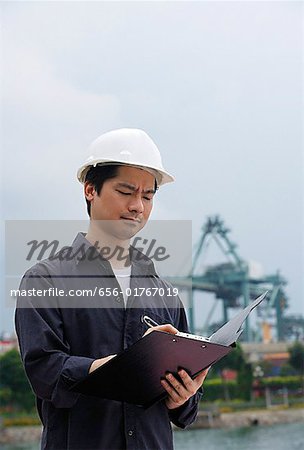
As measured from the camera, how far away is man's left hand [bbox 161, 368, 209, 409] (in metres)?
0.86

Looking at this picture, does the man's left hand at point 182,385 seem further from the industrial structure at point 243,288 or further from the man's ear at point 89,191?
the industrial structure at point 243,288

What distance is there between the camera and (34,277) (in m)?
0.92

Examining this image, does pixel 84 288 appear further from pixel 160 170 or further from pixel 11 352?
pixel 11 352

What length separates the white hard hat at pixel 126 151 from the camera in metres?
0.94

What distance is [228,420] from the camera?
15906 mm

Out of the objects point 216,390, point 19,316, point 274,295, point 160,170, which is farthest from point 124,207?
point 274,295

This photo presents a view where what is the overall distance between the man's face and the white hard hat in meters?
0.01

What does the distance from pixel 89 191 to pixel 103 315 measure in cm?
16

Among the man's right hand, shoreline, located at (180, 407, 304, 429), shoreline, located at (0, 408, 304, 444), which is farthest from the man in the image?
shoreline, located at (180, 407, 304, 429)

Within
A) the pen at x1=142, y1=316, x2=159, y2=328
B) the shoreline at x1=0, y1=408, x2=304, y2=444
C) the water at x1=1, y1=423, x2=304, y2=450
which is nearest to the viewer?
the pen at x1=142, y1=316, x2=159, y2=328

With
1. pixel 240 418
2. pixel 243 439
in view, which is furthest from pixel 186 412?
pixel 243 439

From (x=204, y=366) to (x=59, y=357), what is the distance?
17cm

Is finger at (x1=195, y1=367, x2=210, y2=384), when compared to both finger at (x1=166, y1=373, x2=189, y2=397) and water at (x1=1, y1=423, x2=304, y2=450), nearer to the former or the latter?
finger at (x1=166, y1=373, x2=189, y2=397)

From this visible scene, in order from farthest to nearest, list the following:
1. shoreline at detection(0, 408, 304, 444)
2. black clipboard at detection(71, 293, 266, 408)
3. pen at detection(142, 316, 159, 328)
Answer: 1. shoreline at detection(0, 408, 304, 444)
2. pen at detection(142, 316, 159, 328)
3. black clipboard at detection(71, 293, 266, 408)
